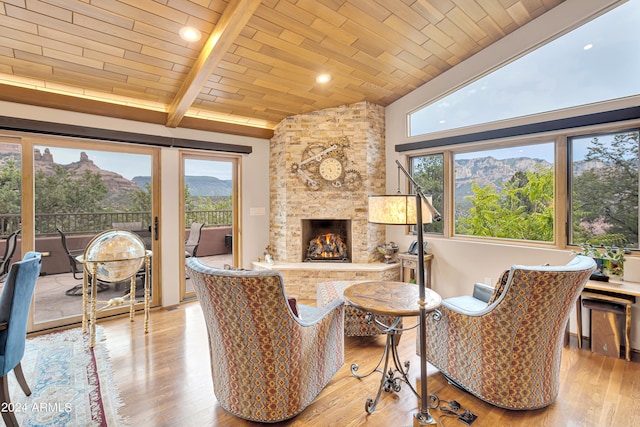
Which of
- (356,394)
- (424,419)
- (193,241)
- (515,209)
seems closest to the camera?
(424,419)

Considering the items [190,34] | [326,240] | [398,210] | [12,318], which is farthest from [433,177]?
[12,318]

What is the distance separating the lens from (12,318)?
5.94 feet

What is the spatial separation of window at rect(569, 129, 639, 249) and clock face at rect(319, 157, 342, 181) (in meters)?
2.85

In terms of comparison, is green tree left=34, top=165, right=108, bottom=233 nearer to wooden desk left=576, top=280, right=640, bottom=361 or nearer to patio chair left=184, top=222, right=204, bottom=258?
patio chair left=184, top=222, right=204, bottom=258

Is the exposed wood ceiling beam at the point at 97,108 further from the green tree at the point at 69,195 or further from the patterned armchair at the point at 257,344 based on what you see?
the patterned armchair at the point at 257,344

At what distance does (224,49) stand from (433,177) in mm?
3273

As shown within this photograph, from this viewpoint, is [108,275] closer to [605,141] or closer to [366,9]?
[366,9]

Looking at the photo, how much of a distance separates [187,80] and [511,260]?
4.26 meters

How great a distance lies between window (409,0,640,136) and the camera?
2.88 metres

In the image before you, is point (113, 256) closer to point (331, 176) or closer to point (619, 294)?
point (331, 176)

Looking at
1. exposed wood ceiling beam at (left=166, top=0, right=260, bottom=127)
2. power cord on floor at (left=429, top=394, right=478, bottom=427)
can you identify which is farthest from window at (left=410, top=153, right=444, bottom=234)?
exposed wood ceiling beam at (left=166, top=0, right=260, bottom=127)

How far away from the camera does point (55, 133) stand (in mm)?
3258

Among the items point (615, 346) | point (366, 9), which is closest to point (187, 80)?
point (366, 9)

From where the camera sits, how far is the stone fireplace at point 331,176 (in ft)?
15.2
